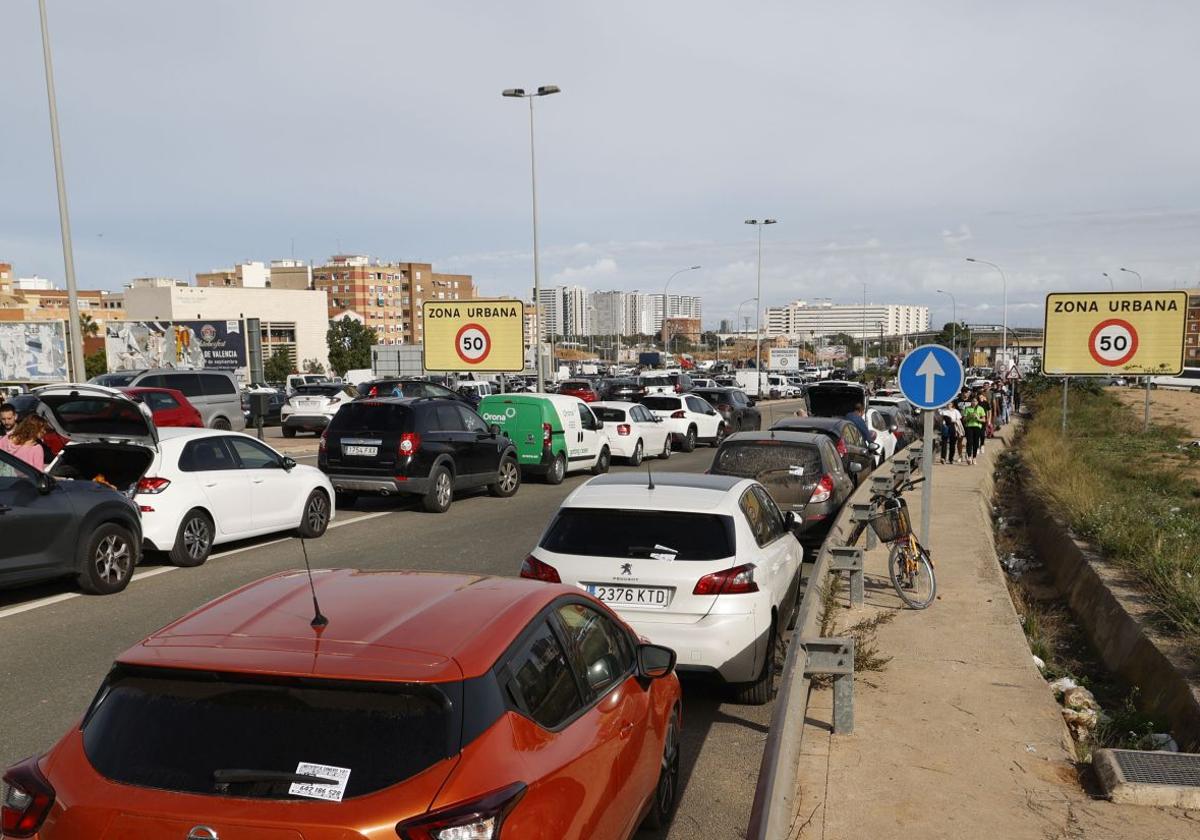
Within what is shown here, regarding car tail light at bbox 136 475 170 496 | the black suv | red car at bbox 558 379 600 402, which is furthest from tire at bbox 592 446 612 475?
red car at bbox 558 379 600 402

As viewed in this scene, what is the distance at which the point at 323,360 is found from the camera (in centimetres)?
11700

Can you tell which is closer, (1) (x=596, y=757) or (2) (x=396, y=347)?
(1) (x=596, y=757)

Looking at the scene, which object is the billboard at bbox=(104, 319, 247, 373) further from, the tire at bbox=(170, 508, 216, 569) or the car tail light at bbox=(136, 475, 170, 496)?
the car tail light at bbox=(136, 475, 170, 496)

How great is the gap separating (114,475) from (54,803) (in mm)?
8980

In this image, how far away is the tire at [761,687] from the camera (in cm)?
684

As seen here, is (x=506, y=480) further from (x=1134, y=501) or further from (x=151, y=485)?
(x=1134, y=501)

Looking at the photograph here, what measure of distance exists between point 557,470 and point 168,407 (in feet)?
29.6

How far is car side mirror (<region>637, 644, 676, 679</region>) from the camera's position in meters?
4.37

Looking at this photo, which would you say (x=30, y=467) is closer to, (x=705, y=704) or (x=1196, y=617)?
(x=705, y=704)

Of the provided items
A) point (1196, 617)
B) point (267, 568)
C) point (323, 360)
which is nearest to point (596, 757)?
point (1196, 617)

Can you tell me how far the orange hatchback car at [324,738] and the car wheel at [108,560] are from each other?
273 inches

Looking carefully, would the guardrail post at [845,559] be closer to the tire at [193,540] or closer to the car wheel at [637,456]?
the tire at [193,540]

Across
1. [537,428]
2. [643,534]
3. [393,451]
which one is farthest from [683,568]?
[537,428]

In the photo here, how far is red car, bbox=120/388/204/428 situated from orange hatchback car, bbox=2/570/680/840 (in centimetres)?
2037
